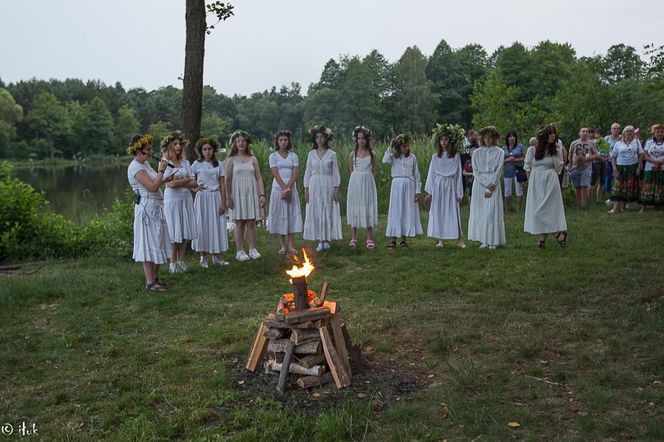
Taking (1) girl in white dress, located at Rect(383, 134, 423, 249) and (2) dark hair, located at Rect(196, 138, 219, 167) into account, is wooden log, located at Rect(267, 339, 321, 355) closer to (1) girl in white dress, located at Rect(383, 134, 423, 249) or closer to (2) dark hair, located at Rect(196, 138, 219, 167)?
(2) dark hair, located at Rect(196, 138, 219, 167)

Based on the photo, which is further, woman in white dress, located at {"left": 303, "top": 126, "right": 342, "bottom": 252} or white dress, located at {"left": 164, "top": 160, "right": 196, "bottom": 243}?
woman in white dress, located at {"left": 303, "top": 126, "right": 342, "bottom": 252}

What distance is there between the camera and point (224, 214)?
10.7 meters

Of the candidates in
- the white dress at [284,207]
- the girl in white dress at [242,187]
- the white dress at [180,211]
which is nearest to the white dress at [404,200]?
the white dress at [284,207]

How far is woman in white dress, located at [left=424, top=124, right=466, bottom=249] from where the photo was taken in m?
11.2

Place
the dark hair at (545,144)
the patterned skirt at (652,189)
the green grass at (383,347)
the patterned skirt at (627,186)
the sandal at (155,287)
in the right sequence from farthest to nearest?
the patterned skirt at (627,186)
the patterned skirt at (652,189)
the dark hair at (545,144)
the sandal at (155,287)
the green grass at (383,347)

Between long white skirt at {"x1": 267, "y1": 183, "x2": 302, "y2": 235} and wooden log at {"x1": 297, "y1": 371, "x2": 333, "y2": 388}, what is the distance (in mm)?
6057

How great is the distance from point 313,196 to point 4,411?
6.94 m

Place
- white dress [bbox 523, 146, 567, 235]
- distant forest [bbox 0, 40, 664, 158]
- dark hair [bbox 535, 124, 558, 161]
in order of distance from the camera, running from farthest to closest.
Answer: distant forest [bbox 0, 40, 664, 158], white dress [bbox 523, 146, 567, 235], dark hair [bbox 535, 124, 558, 161]

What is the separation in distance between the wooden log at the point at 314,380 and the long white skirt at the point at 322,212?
20.3 feet

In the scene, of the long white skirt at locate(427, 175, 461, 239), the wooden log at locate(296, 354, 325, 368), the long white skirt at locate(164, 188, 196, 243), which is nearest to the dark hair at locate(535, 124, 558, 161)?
the long white skirt at locate(427, 175, 461, 239)

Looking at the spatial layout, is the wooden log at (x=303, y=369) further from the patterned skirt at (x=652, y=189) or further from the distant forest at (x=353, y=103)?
the distant forest at (x=353, y=103)

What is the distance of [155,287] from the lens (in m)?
8.87

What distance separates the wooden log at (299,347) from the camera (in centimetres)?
528

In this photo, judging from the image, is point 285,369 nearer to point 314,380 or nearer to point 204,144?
point 314,380
